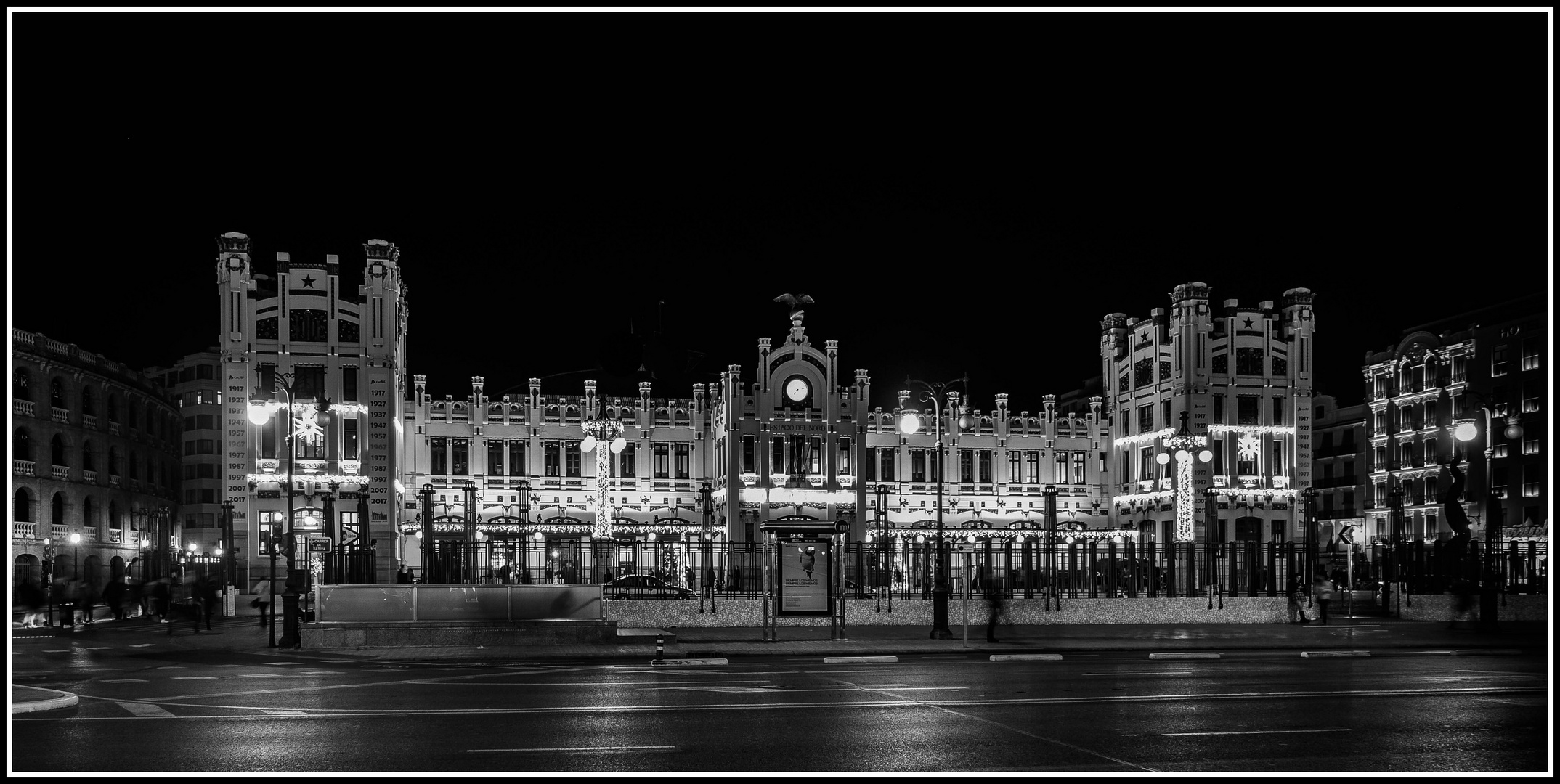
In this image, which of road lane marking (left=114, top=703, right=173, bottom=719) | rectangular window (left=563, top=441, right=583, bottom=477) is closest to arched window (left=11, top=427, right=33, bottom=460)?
rectangular window (left=563, top=441, right=583, bottom=477)

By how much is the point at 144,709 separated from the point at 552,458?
6942 centimetres

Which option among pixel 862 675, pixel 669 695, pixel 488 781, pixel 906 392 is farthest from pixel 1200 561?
pixel 906 392

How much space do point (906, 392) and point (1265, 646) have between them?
192 feet

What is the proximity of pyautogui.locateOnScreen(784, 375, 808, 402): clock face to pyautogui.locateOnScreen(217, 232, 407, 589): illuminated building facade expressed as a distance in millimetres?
21590

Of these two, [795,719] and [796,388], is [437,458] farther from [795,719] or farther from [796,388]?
[795,719]

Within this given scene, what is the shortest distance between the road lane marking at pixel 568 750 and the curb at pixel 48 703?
618cm

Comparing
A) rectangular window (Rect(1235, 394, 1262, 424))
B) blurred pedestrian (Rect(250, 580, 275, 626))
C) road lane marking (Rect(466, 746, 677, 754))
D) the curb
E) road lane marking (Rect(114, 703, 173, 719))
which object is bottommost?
blurred pedestrian (Rect(250, 580, 275, 626))

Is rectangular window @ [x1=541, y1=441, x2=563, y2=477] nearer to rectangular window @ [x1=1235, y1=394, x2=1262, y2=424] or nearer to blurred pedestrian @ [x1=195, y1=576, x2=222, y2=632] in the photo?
rectangular window @ [x1=1235, y1=394, x2=1262, y2=424]

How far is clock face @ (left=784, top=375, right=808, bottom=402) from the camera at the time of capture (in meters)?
86.3

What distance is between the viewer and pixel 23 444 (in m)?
63.3

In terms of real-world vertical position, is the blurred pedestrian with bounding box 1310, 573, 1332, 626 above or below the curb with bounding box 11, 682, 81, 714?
below

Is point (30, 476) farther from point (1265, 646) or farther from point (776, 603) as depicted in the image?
point (1265, 646)

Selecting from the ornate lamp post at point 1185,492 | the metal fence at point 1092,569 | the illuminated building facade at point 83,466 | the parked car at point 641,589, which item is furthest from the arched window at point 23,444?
the ornate lamp post at point 1185,492

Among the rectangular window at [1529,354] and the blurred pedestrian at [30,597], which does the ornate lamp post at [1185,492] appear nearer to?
the rectangular window at [1529,354]
